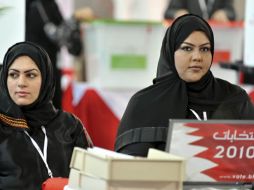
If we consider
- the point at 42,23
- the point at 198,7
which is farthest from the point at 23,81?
the point at 198,7

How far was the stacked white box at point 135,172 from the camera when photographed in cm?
309

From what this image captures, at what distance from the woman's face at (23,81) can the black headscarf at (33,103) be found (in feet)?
0.07

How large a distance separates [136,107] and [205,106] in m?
Result: 0.36

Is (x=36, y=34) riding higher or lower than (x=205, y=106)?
higher

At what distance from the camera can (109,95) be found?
7895mm

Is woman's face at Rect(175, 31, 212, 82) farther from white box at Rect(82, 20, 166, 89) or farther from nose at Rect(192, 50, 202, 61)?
white box at Rect(82, 20, 166, 89)

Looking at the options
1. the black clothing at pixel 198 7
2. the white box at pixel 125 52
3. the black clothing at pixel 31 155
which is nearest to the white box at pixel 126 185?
the black clothing at pixel 31 155

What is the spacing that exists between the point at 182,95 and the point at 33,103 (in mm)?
779

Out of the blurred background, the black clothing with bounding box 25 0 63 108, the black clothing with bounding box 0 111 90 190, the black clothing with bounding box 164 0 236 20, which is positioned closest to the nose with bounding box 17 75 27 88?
the black clothing with bounding box 0 111 90 190

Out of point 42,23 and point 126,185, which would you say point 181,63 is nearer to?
point 126,185

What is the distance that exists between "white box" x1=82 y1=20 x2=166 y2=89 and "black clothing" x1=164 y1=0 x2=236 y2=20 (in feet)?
2.09

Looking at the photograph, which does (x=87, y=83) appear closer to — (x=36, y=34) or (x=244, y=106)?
(x=36, y=34)

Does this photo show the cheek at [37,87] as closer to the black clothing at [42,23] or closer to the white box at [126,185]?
the white box at [126,185]

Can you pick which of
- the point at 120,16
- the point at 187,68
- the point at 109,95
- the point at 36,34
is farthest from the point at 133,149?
the point at 120,16
